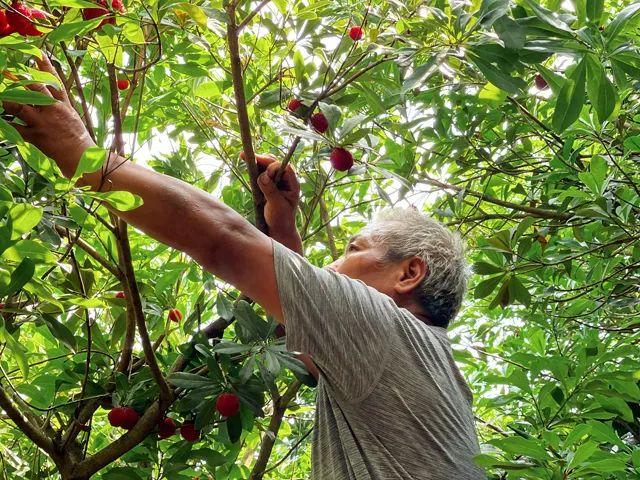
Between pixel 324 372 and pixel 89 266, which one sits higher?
pixel 89 266

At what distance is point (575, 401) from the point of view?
8.56ft

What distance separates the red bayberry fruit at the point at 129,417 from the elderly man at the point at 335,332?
717 mm

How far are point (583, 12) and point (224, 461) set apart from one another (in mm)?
1761

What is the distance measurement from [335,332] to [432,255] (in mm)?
617

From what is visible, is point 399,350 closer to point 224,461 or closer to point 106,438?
point 224,461

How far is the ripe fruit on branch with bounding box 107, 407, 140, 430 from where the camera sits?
2.40m

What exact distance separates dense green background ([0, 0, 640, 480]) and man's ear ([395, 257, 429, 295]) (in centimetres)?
22

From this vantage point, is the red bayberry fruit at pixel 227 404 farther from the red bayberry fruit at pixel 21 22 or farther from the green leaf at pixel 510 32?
the green leaf at pixel 510 32

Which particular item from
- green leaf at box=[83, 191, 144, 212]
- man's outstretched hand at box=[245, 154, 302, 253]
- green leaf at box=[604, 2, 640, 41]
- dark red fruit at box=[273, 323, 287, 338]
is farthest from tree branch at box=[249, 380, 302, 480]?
green leaf at box=[604, 2, 640, 41]

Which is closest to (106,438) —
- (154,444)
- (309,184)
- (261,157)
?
(154,444)

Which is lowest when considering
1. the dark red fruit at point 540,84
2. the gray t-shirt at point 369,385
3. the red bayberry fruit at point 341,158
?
the gray t-shirt at point 369,385

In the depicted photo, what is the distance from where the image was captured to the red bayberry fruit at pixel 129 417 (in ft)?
7.92

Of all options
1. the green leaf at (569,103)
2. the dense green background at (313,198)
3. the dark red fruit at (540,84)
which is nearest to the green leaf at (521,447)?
the dense green background at (313,198)

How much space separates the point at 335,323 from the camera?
1.73 metres
